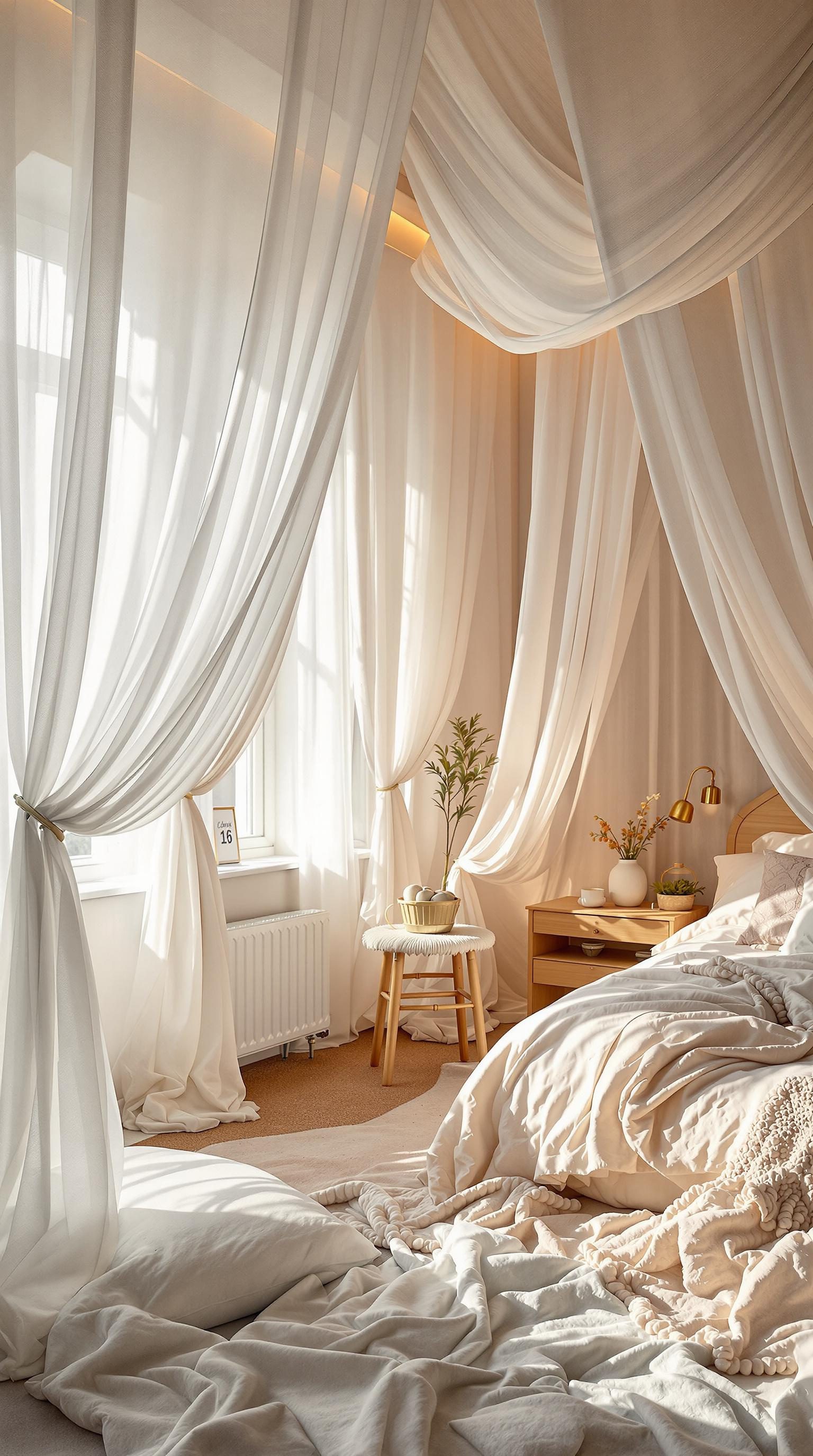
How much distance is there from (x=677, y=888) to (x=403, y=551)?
1.85 meters

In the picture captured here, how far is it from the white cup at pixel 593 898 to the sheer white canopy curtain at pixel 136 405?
2.88 meters

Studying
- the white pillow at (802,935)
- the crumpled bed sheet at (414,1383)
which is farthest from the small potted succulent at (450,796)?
the crumpled bed sheet at (414,1383)

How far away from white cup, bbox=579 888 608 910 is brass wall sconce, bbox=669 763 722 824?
1.49 ft

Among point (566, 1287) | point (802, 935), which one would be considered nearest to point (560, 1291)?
point (566, 1287)

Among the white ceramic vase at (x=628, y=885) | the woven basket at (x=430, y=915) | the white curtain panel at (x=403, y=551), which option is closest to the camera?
the woven basket at (x=430, y=915)

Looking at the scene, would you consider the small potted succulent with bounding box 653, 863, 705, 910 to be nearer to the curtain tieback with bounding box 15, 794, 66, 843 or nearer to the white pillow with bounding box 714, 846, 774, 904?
the white pillow with bounding box 714, 846, 774, 904

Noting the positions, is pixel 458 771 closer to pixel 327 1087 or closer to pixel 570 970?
pixel 570 970

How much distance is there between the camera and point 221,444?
2236 mm

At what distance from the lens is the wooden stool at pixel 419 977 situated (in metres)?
4.21

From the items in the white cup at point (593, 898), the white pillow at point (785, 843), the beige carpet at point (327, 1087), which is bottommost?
the beige carpet at point (327, 1087)

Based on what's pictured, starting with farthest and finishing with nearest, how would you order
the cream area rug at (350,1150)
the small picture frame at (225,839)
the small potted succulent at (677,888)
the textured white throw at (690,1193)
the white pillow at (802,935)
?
the small potted succulent at (677,888)
the small picture frame at (225,839)
the white pillow at (802,935)
the cream area rug at (350,1150)
the textured white throw at (690,1193)

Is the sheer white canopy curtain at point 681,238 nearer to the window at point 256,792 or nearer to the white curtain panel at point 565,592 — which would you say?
the white curtain panel at point 565,592

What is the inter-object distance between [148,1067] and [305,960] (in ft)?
2.99

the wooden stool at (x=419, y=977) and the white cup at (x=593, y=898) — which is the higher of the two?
the white cup at (x=593, y=898)
